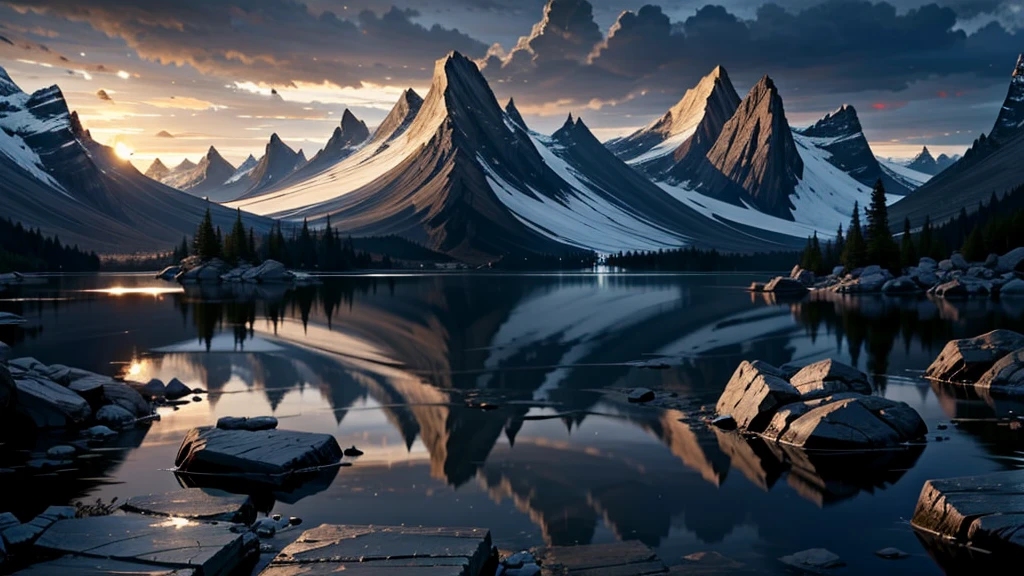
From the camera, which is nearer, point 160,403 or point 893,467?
point 893,467

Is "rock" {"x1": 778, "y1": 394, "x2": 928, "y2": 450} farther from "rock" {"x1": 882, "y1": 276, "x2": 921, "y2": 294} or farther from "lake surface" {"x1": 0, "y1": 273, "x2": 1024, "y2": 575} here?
"rock" {"x1": 882, "y1": 276, "x2": 921, "y2": 294}

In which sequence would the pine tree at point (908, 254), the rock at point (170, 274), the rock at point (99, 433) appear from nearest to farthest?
the rock at point (99, 433) < the pine tree at point (908, 254) < the rock at point (170, 274)

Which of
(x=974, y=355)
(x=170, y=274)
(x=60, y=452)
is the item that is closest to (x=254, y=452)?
(x=60, y=452)

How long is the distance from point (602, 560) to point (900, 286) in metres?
116

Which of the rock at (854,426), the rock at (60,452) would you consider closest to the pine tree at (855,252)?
the rock at (854,426)

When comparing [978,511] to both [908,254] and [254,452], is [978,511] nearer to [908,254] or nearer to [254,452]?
[254,452]

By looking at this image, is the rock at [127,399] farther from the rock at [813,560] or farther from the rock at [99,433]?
the rock at [813,560]

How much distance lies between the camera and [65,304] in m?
85.8

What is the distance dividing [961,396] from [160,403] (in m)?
28.0

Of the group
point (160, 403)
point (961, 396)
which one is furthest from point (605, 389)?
point (160, 403)

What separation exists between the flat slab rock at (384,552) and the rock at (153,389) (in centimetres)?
1833

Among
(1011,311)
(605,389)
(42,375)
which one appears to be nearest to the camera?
(42,375)

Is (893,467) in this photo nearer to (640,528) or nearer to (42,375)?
(640,528)

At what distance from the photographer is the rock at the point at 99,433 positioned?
2517cm
